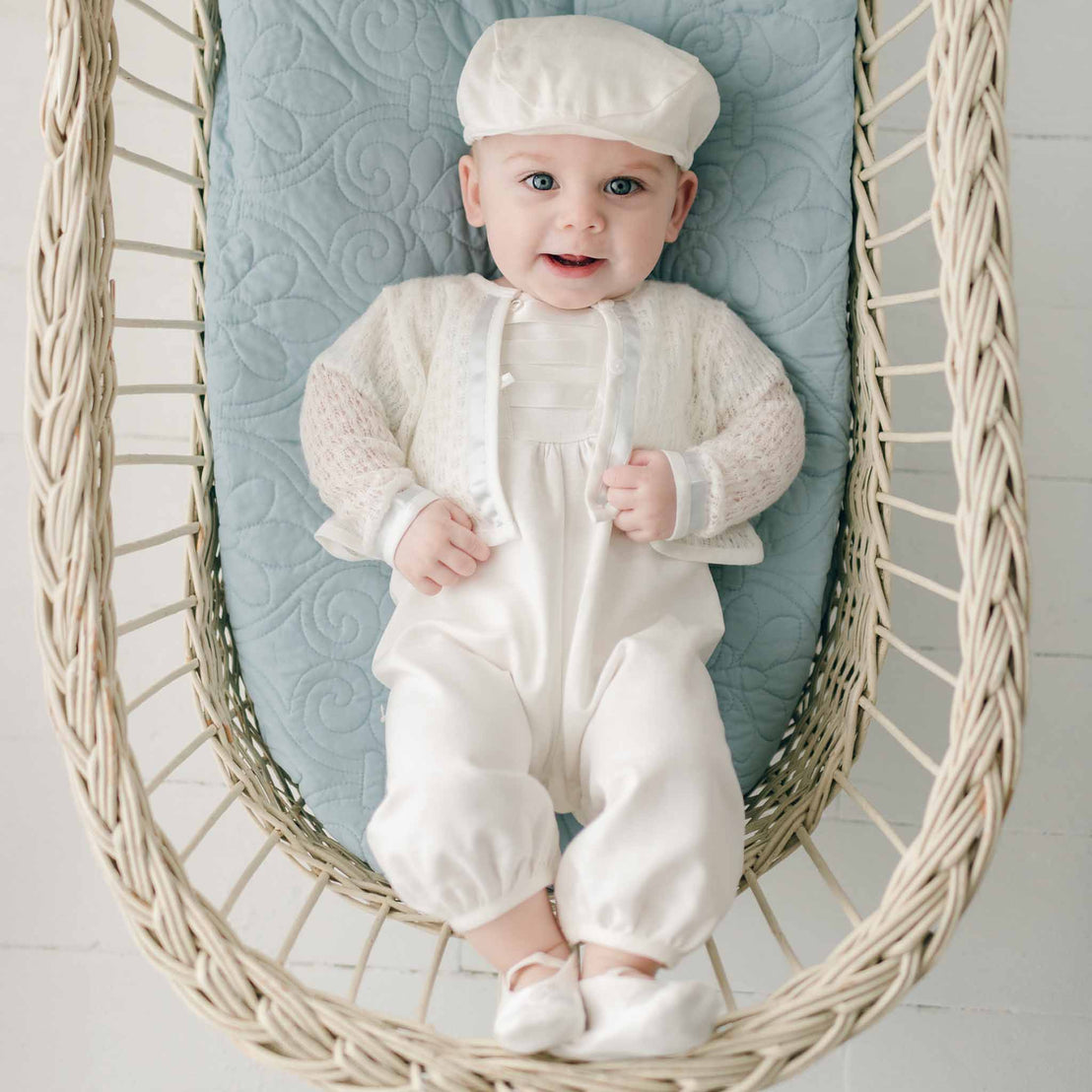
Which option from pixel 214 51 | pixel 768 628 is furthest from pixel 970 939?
pixel 214 51

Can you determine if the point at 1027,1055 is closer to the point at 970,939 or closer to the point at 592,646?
the point at 970,939

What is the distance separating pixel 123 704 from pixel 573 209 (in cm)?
58

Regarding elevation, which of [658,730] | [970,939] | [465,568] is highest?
[465,568]

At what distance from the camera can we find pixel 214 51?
3.92 ft

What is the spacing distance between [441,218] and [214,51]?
0.30 meters

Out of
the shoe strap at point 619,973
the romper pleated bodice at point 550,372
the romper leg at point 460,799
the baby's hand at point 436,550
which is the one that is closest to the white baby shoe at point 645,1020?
the shoe strap at point 619,973

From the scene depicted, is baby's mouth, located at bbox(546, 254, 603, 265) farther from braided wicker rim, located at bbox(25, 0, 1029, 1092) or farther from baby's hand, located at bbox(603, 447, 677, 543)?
braided wicker rim, located at bbox(25, 0, 1029, 1092)

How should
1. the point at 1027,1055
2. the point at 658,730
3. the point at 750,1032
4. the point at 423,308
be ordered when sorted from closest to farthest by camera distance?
1. the point at 750,1032
2. the point at 658,730
3. the point at 423,308
4. the point at 1027,1055

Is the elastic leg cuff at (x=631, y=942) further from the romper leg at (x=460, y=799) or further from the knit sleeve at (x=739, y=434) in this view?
the knit sleeve at (x=739, y=434)

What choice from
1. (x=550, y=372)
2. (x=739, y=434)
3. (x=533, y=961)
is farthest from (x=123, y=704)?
(x=739, y=434)

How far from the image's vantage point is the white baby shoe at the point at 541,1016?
0.78 meters

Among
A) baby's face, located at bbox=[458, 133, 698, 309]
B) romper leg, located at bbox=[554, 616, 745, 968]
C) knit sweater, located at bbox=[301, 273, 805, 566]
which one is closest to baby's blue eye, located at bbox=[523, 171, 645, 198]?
baby's face, located at bbox=[458, 133, 698, 309]

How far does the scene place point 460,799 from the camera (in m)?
0.88

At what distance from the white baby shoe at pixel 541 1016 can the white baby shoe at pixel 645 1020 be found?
0.01 m
